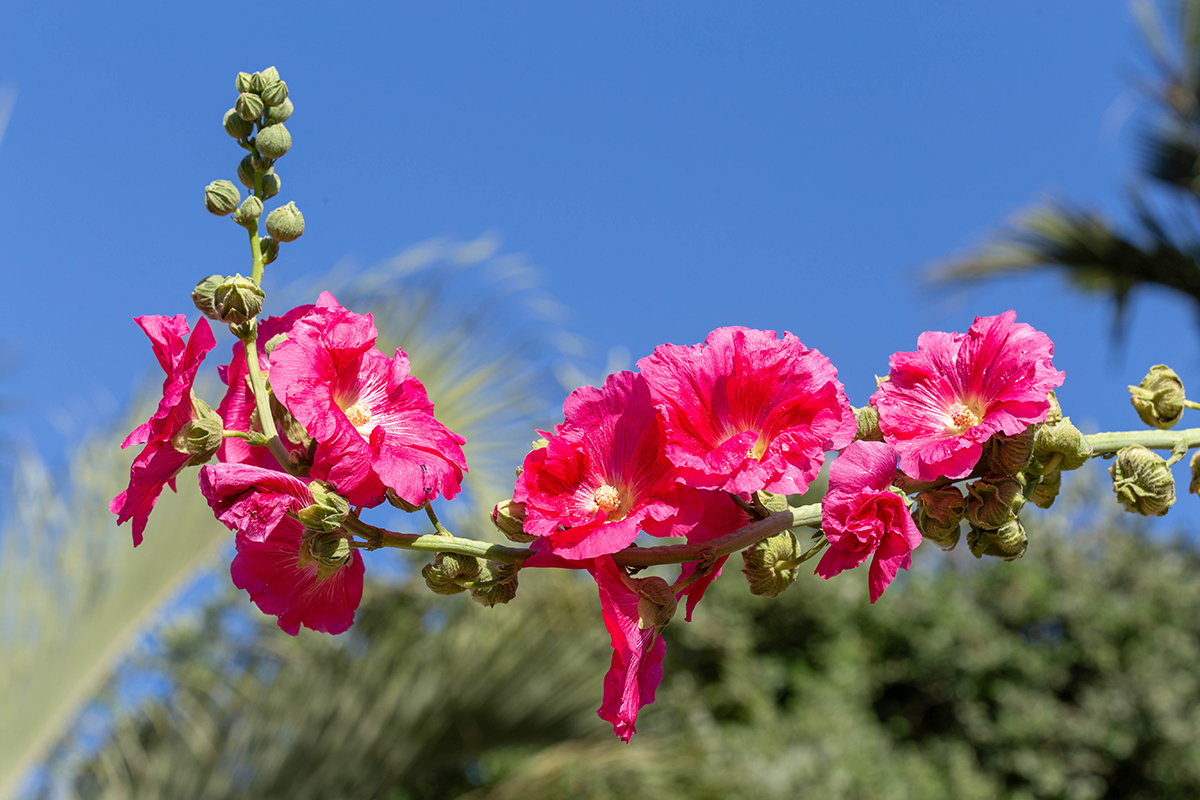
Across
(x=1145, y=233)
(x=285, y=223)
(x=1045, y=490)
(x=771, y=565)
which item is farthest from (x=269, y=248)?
(x=1145, y=233)

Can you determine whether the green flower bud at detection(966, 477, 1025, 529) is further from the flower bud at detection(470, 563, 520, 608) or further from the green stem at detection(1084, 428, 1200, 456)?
the flower bud at detection(470, 563, 520, 608)

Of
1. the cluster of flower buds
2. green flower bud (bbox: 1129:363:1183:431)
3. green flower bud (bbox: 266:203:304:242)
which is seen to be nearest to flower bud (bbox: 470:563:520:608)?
the cluster of flower buds

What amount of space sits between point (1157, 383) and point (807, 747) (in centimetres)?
544

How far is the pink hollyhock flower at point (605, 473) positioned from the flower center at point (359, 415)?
162mm

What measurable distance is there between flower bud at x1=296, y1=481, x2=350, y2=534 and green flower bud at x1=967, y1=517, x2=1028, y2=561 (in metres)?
0.47

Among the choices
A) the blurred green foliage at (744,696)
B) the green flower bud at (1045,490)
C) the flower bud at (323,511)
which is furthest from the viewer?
the blurred green foliage at (744,696)

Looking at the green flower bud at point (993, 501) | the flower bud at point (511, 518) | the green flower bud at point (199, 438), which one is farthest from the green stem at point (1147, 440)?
the green flower bud at point (199, 438)

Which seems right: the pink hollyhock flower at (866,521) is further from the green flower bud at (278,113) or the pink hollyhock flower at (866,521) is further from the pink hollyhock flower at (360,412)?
the green flower bud at (278,113)

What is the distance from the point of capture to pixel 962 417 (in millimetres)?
803

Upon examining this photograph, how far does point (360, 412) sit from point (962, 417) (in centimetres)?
49

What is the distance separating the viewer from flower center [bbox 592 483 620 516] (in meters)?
0.73

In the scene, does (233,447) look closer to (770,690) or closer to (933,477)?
(933,477)

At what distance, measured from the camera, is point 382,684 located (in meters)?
3.49

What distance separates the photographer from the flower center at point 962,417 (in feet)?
2.61
